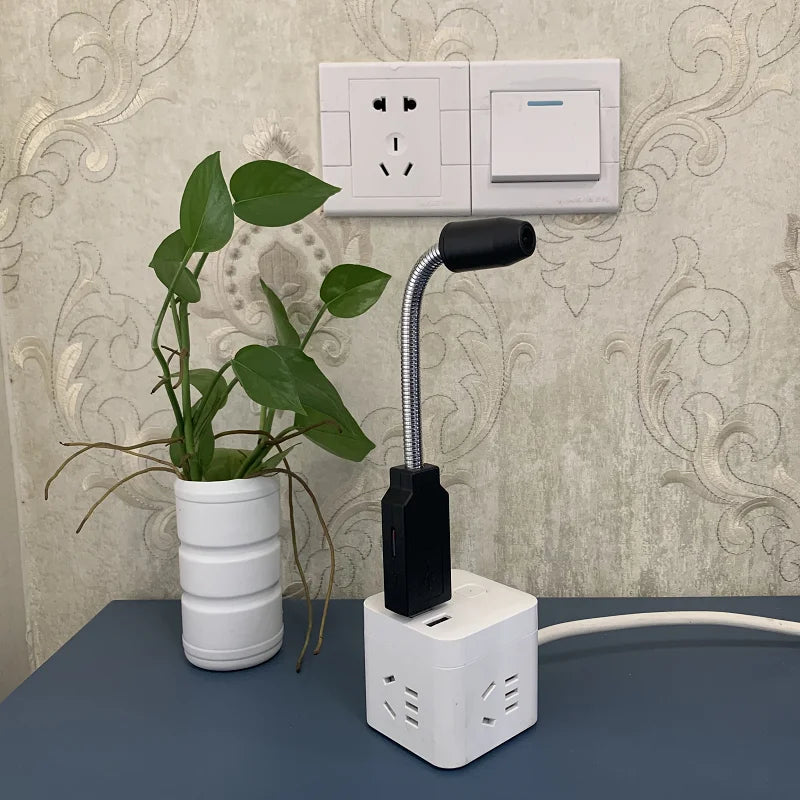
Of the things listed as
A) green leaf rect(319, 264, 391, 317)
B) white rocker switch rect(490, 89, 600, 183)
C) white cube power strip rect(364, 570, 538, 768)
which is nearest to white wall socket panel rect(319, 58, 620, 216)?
white rocker switch rect(490, 89, 600, 183)

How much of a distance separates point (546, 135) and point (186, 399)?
1.34 ft

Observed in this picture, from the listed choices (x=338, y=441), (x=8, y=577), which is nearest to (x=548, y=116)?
(x=338, y=441)

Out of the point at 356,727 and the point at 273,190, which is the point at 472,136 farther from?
the point at 356,727

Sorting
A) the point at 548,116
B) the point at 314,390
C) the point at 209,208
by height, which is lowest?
the point at 314,390

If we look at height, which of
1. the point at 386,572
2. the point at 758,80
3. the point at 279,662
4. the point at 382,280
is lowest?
the point at 279,662

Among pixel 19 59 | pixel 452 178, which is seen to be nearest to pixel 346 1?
pixel 452 178

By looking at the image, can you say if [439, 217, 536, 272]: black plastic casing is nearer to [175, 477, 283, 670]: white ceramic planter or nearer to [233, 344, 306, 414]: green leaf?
[233, 344, 306, 414]: green leaf

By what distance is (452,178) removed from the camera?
681 millimetres

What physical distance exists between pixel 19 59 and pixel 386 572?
0.61 meters

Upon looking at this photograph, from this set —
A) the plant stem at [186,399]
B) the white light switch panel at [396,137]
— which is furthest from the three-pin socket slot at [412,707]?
the white light switch panel at [396,137]

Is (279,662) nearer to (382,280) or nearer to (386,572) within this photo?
(386,572)

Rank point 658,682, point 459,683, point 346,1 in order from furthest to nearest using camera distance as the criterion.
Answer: point 346,1, point 658,682, point 459,683

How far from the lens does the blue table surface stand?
1.47ft

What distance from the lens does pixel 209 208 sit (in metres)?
0.50
